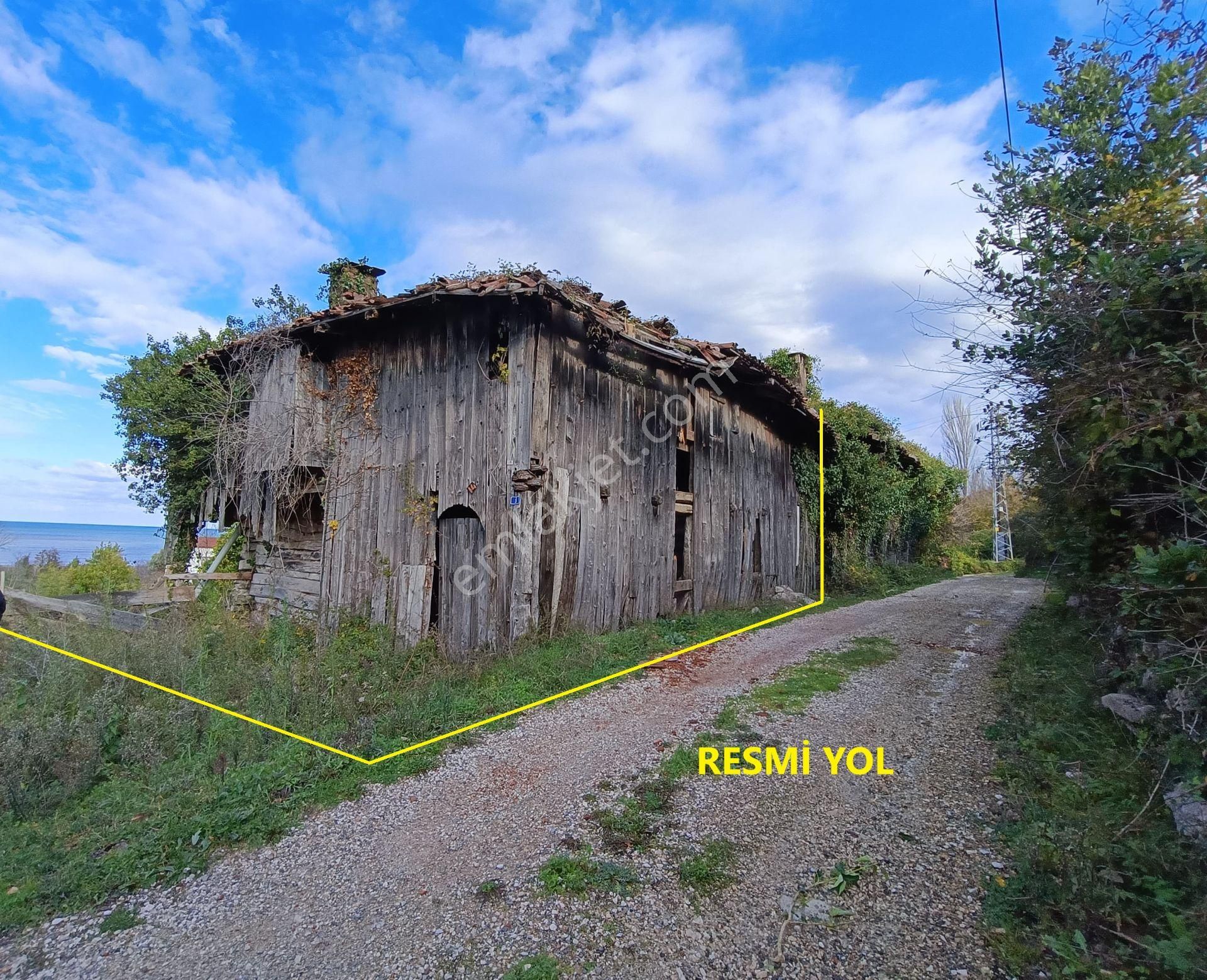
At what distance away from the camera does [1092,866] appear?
2908mm

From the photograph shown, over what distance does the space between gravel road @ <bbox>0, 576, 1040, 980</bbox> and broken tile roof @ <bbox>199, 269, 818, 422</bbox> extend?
5.44 m

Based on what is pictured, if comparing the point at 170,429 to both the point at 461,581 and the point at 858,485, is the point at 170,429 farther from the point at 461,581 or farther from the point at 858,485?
the point at 858,485

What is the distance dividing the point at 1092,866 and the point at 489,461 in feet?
24.0

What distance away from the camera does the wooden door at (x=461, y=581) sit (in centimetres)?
846

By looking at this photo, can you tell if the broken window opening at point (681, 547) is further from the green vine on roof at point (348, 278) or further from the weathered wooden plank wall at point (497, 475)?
the green vine on roof at point (348, 278)

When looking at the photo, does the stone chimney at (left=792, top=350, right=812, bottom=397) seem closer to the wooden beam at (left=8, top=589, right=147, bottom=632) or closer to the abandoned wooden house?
the abandoned wooden house

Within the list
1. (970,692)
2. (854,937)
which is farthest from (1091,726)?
(854,937)

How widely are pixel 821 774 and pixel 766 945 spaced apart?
1.87m

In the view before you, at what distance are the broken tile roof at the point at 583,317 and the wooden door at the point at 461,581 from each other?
10.6 feet

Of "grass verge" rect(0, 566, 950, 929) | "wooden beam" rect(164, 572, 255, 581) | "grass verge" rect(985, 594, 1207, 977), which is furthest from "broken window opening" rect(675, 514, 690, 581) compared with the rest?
"wooden beam" rect(164, 572, 255, 581)

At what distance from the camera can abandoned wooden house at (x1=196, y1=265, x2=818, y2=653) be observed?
827 cm

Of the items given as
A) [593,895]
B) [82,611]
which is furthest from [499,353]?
[82,611]

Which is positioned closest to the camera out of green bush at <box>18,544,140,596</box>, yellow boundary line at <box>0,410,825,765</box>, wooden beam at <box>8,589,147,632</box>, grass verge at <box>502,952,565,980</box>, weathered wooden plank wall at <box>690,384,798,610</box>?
Answer: grass verge at <box>502,952,565,980</box>

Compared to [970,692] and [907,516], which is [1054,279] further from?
[907,516]
